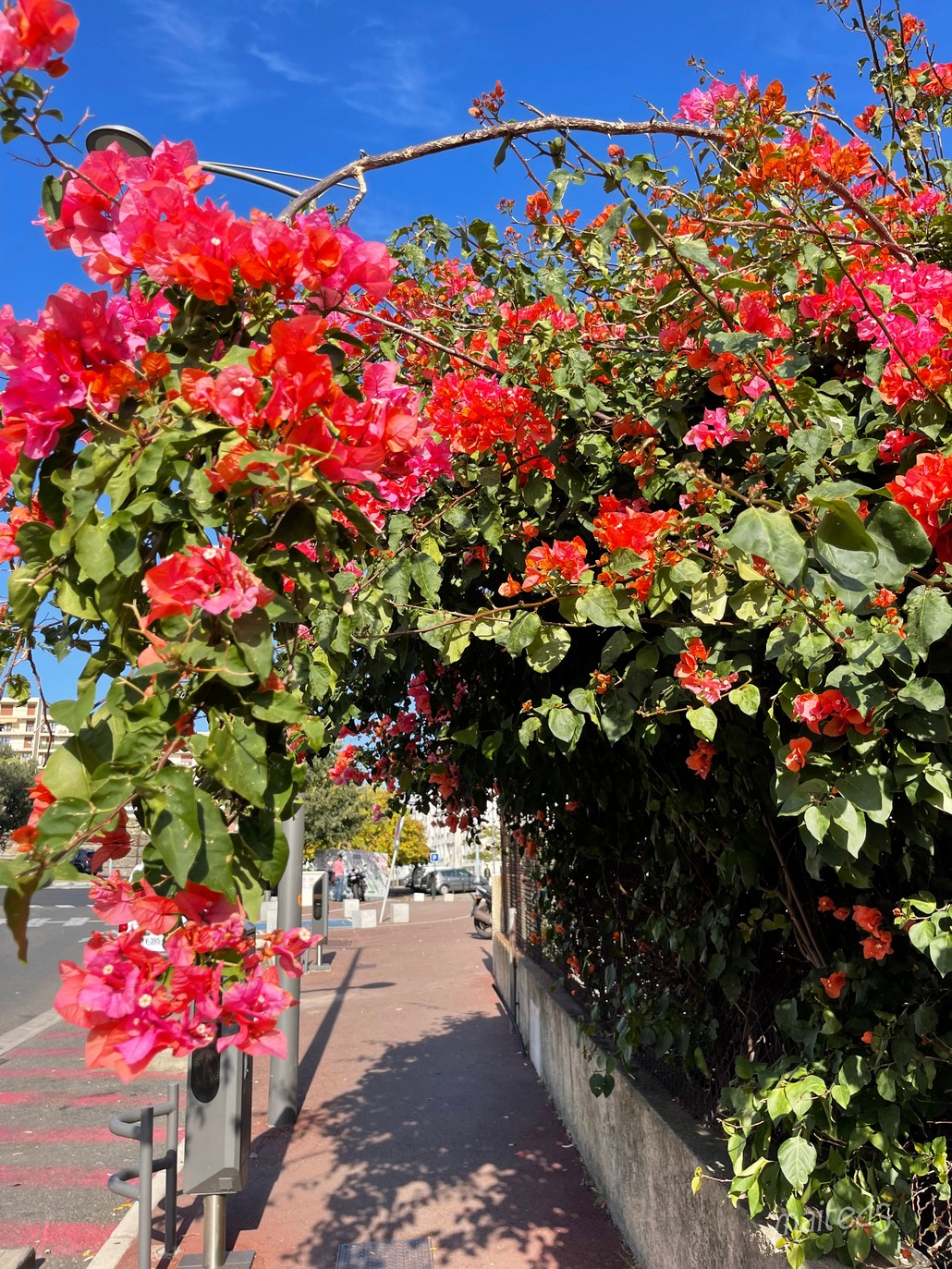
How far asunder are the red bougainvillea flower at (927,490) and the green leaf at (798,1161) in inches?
63.2

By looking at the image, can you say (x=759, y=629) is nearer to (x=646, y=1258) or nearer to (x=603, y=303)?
(x=603, y=303)

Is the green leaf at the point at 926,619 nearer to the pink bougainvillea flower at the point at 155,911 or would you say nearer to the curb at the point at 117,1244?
the pink bougainvillea flower at the point at 155,911

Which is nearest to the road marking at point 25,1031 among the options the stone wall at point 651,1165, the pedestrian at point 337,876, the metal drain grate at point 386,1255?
the stone wall at point 651,1165

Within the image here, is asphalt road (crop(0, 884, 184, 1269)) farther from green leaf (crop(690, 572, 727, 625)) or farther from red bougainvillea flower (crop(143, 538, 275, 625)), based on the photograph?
red bougainvillea flower (crop(143, 538, 275, 625))

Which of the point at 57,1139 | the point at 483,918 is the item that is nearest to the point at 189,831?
the point at 57,1139

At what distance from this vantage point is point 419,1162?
5.79 m

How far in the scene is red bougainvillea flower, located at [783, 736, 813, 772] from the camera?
185cm

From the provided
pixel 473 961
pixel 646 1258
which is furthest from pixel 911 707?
pixel 473 961

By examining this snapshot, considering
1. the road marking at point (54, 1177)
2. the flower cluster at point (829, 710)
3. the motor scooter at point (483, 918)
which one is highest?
the flower cluster at point (829, 710)

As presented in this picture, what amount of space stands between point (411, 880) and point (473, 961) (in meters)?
26.1

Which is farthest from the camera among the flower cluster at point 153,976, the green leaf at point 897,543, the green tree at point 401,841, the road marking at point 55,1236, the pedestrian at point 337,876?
the green tree at point 401,841

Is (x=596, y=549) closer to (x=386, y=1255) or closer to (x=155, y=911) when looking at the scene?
(x=155, y=911)

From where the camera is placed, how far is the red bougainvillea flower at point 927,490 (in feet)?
5.12

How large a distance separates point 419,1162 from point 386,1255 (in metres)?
1.39
